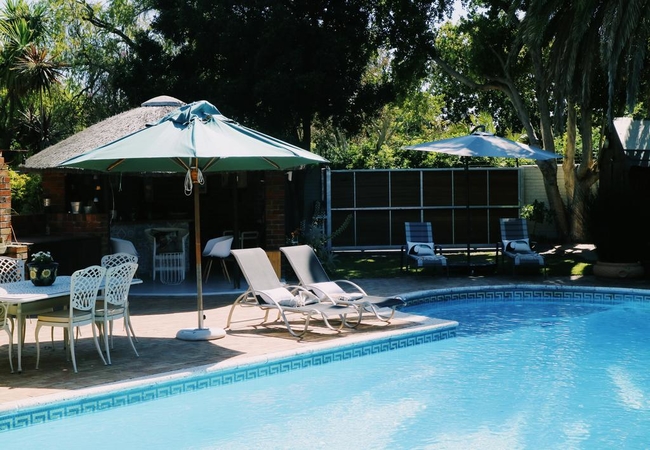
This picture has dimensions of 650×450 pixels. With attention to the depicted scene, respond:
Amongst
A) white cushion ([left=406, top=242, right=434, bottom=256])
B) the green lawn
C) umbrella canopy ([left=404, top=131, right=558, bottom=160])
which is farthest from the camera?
the green lawn

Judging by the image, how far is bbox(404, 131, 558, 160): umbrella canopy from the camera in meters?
14.6

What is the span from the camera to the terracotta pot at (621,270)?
14914 millimetres

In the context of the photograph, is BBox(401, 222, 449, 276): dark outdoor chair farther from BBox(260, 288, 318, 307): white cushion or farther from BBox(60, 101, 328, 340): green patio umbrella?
BBox(60, 101, 328, 340): green patio umbrella

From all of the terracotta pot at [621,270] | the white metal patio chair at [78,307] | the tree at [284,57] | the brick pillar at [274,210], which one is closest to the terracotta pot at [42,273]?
the white metal patio chair at [78,307]

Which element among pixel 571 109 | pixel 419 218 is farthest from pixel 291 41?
pixel 571 109

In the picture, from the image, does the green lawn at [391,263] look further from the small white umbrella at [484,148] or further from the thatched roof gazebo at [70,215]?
the thatched roof gazebo at [70,215]

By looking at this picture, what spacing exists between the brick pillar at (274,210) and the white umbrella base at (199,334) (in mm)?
4882

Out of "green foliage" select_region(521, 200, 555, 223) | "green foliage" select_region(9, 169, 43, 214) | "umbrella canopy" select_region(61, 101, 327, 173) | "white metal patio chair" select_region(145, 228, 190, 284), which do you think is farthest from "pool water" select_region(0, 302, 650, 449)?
"green foliage" select_region(9, 169, 43, 214)

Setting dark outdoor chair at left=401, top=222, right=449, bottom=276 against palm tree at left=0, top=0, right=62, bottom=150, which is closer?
dark outdoor chair at left=401, top=222, right=449, bottom=276

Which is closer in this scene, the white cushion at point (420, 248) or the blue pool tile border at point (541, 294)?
the blue pool tile border at point (541, 294)

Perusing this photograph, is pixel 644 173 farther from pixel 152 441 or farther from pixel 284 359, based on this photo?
pixel 152 441

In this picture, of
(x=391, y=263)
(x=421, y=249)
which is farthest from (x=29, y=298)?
(x=391, y=263)

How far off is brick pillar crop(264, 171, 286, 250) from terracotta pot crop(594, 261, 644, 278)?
6.47 metres

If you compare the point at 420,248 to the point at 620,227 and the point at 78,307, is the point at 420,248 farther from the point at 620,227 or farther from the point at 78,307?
the point at 78,307
